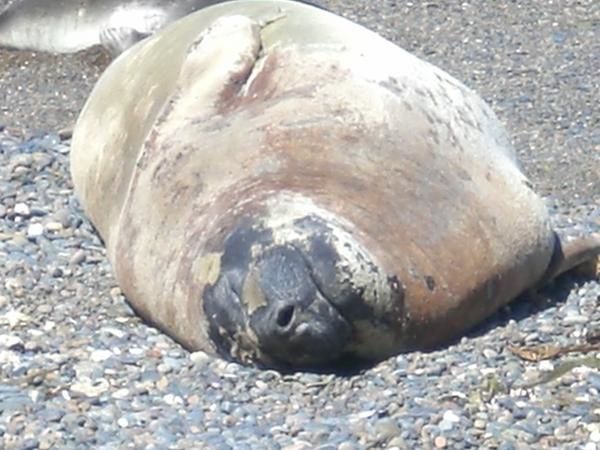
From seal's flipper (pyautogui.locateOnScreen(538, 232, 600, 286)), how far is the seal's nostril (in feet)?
3.39

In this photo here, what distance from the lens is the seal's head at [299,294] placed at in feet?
12.3

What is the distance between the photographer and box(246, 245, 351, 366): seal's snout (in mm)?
3750

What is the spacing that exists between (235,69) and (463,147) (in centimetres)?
69

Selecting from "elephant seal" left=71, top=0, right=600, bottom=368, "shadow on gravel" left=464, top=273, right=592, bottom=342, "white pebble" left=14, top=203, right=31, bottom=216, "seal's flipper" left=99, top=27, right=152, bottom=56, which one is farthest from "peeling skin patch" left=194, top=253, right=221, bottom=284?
"seal's flipper" left=99, top=27, right=152, bottom=56

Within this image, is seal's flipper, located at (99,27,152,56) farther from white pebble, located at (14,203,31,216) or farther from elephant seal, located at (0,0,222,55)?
white pebble, located at (14,203,31,216)

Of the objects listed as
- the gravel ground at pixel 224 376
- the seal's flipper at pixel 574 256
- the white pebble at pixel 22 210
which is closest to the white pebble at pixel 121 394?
the gravel ground at pixel 224 376

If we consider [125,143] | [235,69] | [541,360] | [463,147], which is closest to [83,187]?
[125,143]

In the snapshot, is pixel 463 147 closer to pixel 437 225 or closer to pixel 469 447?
pixel 437 225

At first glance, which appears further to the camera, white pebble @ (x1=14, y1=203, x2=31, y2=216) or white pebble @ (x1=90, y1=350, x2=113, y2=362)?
white pebble @ (x1=14, y1=203, x2=31, y2=216)

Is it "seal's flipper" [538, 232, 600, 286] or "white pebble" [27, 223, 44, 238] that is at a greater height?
"seal's flipper" [538, 232, 600, 286]

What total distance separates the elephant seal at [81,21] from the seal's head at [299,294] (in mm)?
4120

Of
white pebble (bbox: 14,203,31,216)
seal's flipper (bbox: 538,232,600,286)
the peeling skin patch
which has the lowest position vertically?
white pebble (bbox: 14,203,31,216)

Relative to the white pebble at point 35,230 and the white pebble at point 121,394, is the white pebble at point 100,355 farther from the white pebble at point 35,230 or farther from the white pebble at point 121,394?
the white pebble at point 35,230

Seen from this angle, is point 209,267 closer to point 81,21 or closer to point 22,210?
point 22,210
